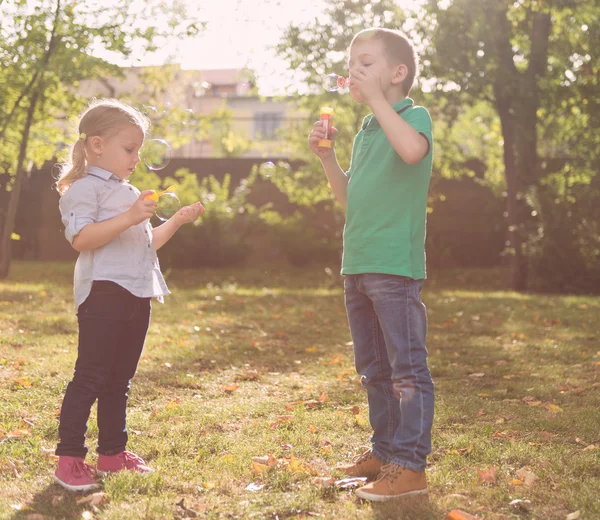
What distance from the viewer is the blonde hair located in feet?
12.1

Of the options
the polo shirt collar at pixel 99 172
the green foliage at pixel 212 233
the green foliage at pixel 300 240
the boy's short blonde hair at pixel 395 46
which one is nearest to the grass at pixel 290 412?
the polo shirt collar at pixel 99 172

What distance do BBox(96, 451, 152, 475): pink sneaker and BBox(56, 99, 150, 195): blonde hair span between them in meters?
1.28

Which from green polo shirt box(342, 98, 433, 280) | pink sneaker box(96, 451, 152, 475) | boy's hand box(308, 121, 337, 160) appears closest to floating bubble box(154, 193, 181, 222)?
boy's hand box(308, 121, 337, 160)

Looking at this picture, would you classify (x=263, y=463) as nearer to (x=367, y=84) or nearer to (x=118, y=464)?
(x=118, y=464)

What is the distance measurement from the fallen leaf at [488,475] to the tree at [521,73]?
34.4 feet

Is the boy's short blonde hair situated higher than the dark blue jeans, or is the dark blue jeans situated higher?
the boy's short blonde hair

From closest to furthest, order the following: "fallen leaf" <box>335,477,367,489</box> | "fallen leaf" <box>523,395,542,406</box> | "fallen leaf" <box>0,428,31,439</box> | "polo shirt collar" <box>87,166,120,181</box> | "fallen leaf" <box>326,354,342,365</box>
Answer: "fallen leaf" <box>335,477,367,489</box> → "polo shirt collar" <box>87,166,120,181</box> → "fallen leaf" <box>0,428,31,439</box> → "fallen leaf" <box>523,395,542,406</box> → "fallen leaf" <box>326,354,342,365</box>

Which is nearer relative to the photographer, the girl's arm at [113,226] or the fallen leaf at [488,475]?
the girl's arm at [113,226]

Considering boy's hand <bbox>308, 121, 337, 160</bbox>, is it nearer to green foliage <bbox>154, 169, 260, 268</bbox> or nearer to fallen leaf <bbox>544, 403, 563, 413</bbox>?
fallen leaf <bbox>544, 403, 563, 413</bbox>

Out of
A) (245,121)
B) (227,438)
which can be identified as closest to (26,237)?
(227,438)

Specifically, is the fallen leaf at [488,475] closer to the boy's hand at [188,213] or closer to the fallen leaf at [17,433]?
the boy's hand at [188,213]

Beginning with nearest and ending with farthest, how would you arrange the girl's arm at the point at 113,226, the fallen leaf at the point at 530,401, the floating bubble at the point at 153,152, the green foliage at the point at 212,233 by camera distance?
the girl's arm at the point at 113,226 < the floating bubble at the point at 153,152 < the fallen leaf at the point at 530,401 < the green foliage at the point at 212,233

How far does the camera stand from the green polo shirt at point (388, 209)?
133 inches

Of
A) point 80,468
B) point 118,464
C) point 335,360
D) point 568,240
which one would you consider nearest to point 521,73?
point 568,240
